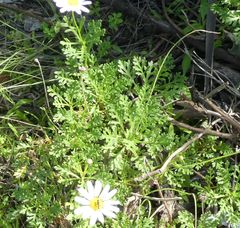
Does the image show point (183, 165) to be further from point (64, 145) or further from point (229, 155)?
point (64, 145)

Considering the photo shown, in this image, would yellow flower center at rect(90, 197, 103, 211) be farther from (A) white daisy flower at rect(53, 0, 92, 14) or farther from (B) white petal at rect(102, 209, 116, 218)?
(A) white daisy flower at rect(53, 0, 92, 14)

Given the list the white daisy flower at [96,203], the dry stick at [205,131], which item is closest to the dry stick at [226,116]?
the dry stick at [205,131]

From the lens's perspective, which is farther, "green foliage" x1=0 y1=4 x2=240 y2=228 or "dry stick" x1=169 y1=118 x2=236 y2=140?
"dry stick" x1=169 y1=118 x2=236 y2=140

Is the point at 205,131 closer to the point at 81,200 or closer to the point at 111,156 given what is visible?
the point at 111,156

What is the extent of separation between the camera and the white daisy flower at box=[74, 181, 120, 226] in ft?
5.60

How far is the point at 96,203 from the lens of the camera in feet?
5.67

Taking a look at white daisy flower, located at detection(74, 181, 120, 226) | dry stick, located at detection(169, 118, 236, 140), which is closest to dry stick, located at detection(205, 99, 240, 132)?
dry stick, located at detection(169, 118, 236, 140)

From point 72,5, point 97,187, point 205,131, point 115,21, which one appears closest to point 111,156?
point 97,187

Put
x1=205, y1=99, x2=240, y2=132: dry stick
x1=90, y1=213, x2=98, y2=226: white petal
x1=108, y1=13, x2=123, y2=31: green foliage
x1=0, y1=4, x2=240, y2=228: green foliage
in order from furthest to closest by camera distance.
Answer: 1. x1=108, y1=13, x2=123, y2=31: green foliage
2. x1=205, y1=99, x2=240, y2=132: dry stick
3. x1=0, y1=4, x2=240, y2=228: green foliage
4. x1=90, y1=213, x2=98, y2=226: white petal

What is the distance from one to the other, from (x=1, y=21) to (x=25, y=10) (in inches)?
6.7

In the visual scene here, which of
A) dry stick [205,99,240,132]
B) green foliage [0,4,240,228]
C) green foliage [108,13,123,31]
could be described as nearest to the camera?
green foliage [0,4,240,228]

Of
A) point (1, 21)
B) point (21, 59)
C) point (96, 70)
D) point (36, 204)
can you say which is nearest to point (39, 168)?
point (36, 204)

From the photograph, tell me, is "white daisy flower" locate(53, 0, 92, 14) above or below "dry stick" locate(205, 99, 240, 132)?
above

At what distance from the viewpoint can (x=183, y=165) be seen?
1.92 metres
